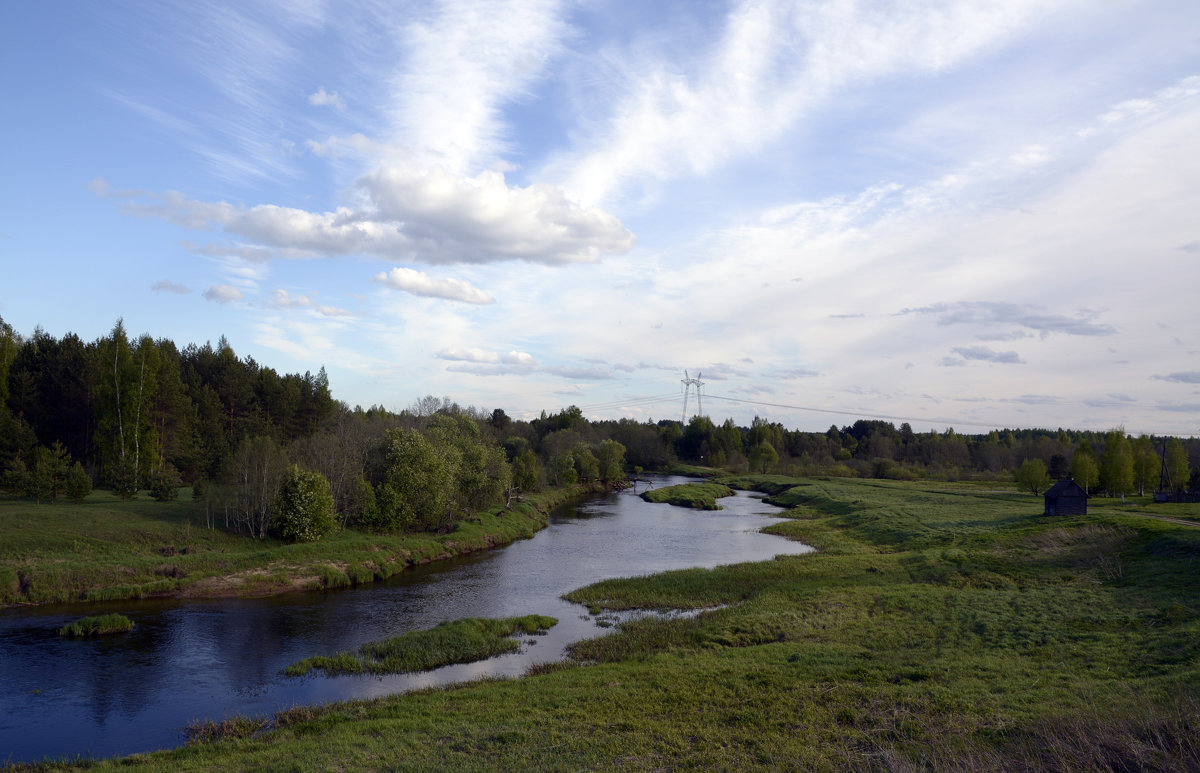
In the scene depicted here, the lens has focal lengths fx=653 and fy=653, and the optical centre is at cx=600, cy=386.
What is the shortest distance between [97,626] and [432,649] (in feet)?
45.5

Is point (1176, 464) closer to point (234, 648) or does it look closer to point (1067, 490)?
point (1067, 490)

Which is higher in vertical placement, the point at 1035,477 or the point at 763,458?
the point at 1035,477

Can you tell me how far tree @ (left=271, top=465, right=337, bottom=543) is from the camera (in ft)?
135

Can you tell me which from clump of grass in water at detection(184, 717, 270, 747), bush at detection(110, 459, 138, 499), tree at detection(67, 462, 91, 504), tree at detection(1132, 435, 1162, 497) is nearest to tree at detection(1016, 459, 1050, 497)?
tree at detection(1132, 435, 1162, 497)

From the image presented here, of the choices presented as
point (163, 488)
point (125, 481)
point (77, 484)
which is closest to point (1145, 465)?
point (163, 488)

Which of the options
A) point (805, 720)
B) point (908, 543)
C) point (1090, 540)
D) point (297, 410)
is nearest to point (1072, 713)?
point (805, 720)

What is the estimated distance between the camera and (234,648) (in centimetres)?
2433

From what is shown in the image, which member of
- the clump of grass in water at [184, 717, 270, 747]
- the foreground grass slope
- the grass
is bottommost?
the grass

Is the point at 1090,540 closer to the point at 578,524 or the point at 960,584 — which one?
the point at 960,584

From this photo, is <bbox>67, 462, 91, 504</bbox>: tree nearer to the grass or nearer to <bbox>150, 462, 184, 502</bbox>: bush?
<bbox>150, 462, 184, 502</bbox>: bush

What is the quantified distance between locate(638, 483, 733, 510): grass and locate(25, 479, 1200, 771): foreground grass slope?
5184 cm

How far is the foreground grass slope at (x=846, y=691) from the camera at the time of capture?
12430mm

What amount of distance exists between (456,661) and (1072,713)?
58.4 feet

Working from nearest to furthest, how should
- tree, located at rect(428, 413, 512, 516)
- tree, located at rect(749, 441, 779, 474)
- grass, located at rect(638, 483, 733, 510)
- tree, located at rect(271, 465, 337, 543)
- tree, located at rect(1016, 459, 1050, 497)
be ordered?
tree, located at rect(271, 465, 337, 543) → tree, located at rect(428, 413, 512, 516) → tree, located at rect(1016, 459, 1050, 497) → grass, located at rect(638, 483, 733, 510) → tree, located at rect(749, 441, 779, 474)
